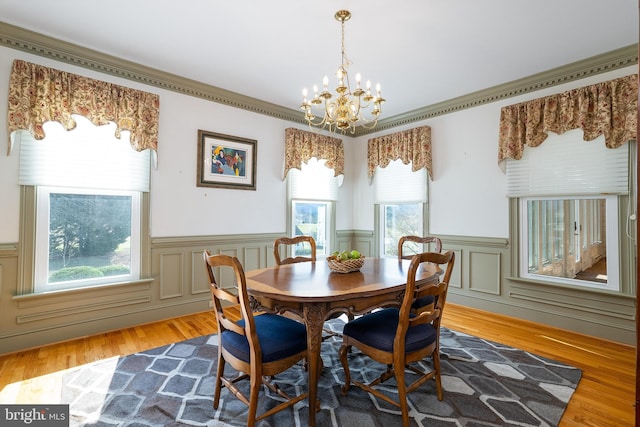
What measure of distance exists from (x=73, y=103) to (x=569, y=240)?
4.99 meters

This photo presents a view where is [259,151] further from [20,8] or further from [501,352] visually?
[501,352]

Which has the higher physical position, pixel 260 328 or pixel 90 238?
pixel 90 238

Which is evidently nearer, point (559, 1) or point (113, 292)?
point (559, 1)

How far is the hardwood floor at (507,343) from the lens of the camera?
1923mm

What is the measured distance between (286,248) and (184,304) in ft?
4.77

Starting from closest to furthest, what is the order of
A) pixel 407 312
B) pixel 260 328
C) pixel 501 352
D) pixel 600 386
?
pixel 407 312, pixel 260 328, pixel 600 386, pixel 501 352

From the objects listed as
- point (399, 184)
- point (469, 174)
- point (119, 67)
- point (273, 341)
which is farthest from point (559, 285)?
point (119, 67)

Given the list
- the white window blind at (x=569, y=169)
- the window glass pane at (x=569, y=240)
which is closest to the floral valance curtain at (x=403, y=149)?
the white window blind at (x=569, y=169)

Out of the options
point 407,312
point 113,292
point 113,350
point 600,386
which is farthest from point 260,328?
point 600,386

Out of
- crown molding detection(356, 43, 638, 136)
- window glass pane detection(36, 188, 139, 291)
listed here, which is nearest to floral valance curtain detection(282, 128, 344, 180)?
crown molding detection(356, 43, 638, 136)

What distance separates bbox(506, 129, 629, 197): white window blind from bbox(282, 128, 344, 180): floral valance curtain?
2.33 m

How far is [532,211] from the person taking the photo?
3.43 metres

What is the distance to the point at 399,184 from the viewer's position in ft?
15.1

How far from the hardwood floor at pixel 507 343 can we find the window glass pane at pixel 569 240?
0.60 metres
